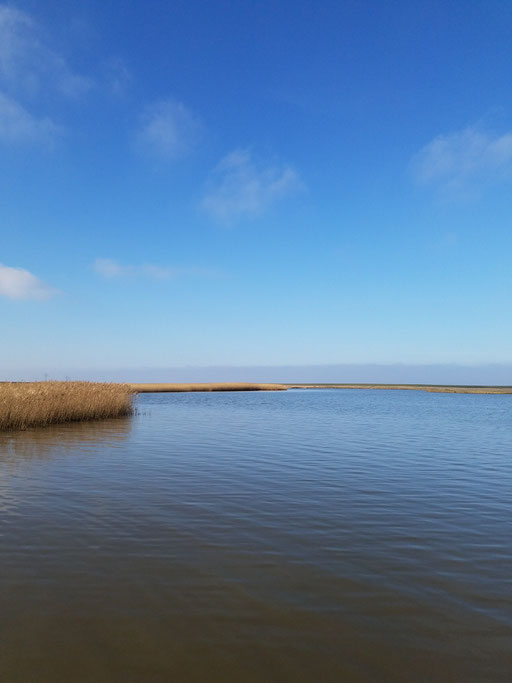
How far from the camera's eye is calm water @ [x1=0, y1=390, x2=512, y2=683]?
4211mm

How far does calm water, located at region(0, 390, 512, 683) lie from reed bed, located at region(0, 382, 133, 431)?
29.6 feet

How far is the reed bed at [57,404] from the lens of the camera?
2175cm

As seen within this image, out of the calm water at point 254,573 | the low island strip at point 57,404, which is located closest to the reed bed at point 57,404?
the low island strip at point 57,404

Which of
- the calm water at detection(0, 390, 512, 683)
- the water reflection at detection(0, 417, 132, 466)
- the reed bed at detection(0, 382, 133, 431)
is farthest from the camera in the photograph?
the reed bed at detection(0, 382, 133, 431)

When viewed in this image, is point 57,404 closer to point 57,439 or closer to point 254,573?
point 57,439

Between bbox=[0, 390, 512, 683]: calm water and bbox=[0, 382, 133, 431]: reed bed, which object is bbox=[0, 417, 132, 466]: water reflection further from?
bbox=[0, 390, 512, 683]: calm water

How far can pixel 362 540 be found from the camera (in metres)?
7.40

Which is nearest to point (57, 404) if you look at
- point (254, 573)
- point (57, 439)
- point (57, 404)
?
point (57, 404)

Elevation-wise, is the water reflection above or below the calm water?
above

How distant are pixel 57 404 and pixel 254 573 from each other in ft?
71.7

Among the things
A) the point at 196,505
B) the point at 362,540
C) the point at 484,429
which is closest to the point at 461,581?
the point at 362,540

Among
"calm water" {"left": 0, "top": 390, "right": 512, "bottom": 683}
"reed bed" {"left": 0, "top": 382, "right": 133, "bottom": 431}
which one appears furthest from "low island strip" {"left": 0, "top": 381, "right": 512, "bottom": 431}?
"calm water" {"left": 0, "top": 390, "right": 512, "bottom": 683}

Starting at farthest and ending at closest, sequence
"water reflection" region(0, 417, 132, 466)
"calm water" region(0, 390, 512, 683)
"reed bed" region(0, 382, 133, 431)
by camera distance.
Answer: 1. "reed bed" region(0, 382, 133, 431)
2. "water reflection" region(0, 417, 132, 466)
3. "calm water" region(0, 390, 512, 683)

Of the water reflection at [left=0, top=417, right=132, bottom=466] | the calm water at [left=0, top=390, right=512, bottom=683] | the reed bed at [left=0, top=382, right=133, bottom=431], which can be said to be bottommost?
the calm water at [left=0, top=390, right=512, bottom=683]
